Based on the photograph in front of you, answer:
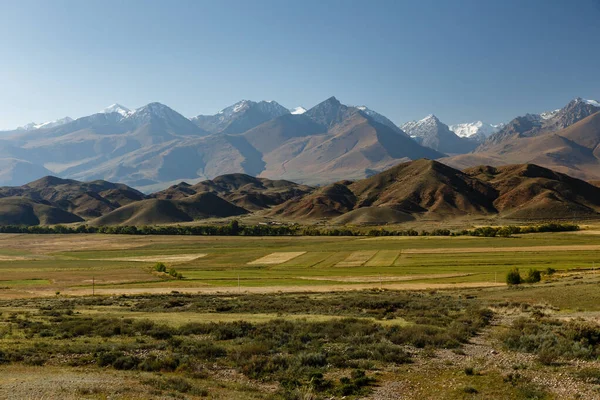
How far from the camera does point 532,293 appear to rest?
2018 inches

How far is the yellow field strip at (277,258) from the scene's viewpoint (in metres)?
110

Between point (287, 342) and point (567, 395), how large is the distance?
1559cm

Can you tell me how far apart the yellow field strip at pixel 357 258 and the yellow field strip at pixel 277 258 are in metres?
14.4

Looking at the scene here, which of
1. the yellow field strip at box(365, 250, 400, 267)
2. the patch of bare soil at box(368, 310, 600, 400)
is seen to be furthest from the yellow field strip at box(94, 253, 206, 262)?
the patch of bare soil at box(368, 310, 600, 400)

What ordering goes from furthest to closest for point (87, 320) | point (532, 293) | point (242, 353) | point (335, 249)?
point (335, 249) → point (532, 293) → point (87, 320) → point (242, 353)

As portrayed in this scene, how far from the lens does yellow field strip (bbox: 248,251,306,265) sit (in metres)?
110

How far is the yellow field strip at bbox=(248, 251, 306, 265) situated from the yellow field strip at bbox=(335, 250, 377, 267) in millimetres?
→ 14368

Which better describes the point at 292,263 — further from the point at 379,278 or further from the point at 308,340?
the point at 308,340

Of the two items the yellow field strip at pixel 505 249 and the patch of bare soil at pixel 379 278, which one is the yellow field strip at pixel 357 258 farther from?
the patch of bare soil at pixel 379 278

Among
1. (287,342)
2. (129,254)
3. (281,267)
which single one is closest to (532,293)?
(287,342)

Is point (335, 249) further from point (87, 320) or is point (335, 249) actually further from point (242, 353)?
point (242, 353)

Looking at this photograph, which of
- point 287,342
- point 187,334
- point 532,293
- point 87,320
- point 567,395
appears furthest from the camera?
point 532,293

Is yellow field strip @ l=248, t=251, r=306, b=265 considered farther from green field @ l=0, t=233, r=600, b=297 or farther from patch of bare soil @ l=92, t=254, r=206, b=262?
patch of bare soil @ l=92, t=254, r=206, b=262

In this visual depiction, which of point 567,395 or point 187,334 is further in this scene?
point 187,334
